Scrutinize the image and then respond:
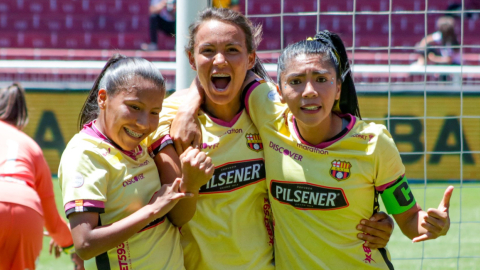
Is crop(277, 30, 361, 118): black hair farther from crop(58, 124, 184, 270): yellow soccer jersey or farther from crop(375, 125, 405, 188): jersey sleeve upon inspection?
crop(58, 124, 184, 270): yellow soccer jersey

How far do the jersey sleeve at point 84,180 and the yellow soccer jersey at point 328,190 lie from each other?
731 mm

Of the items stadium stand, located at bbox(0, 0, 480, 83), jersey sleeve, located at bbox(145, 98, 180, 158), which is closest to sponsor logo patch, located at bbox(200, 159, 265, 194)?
jersey sleeve, located at bbox(145, 98, 180, 158)

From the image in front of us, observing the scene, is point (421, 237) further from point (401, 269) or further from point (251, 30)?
point (401, 269)

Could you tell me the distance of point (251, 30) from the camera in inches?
98.0

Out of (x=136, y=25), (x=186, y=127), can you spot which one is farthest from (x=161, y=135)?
(x=136, y=25)

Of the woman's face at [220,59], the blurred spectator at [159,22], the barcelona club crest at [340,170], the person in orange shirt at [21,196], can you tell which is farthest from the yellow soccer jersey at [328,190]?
the blurred spectator at [159,22]

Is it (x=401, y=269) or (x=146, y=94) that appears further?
(x=401, y=269)

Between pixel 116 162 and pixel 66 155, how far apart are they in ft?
0.61

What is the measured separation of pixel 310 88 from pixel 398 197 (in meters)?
→ 0.57

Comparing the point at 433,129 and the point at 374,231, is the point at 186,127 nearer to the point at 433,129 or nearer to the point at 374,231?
the point at 374,231

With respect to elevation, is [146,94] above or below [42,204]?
above

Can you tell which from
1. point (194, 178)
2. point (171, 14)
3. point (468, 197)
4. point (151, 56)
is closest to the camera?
point (194, 178)

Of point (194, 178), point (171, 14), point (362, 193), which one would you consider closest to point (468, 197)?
point (362, 193)

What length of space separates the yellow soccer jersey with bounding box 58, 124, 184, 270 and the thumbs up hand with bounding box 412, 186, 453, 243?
1.00 meters
